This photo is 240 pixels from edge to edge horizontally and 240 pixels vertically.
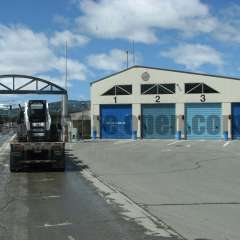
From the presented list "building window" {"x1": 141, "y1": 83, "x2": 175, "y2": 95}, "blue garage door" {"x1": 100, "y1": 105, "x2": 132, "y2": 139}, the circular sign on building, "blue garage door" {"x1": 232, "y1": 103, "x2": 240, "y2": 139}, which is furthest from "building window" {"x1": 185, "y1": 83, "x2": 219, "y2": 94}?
"blue garage door" {"x1": 100, "y1": 105, "x2": 132, "y2": 139}

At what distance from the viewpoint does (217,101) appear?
2346 inches

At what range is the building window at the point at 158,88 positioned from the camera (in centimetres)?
6166

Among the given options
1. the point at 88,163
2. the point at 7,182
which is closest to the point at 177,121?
the point at 88,163

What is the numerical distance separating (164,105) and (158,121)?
1.81 meters

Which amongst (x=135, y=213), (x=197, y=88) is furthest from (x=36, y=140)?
(x=197, y=88)

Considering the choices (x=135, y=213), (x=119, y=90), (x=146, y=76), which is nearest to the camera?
(x=135, y=213)

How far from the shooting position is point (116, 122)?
2480 inches

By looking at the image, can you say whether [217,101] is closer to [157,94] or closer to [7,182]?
[157,94]

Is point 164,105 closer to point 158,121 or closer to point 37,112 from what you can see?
point 158,121

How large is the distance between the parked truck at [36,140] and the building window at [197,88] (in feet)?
119

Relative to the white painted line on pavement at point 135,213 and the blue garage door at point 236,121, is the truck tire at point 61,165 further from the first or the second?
the blue garage door at point 236,121

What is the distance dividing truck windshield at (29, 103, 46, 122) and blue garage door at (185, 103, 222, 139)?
1416 inches

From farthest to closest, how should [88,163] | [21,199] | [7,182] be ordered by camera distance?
[88,163], [7,182], [21,199]

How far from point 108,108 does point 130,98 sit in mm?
2755
